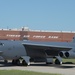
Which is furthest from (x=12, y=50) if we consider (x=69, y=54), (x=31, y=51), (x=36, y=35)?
(x=36, y=35)

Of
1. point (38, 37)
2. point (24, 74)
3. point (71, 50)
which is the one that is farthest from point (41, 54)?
point (38, 37)

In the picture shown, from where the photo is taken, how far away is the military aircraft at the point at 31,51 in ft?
113

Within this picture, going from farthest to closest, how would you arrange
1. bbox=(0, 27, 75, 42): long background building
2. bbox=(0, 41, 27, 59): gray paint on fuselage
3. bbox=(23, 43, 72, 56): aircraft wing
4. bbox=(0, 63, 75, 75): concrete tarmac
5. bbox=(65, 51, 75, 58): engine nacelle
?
1. bbox=(0, 27, 75, 42): long background building
2. bbox=(23, 43, 72, 56): aircraft wing
3. bbox=(0, 41, 27, 59): gray paint on fuselage
4. bbox=(65, 51, 75, 58): engine nacelle
5. bbox=(0, 63, 75, 75): concrete tarmac

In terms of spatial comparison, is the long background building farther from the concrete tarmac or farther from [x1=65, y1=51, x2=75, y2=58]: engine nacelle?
the concrete tarmac

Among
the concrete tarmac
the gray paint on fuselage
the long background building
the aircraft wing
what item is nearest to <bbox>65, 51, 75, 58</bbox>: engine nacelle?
the concrete tarmac

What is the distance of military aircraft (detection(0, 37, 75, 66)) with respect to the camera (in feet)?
113

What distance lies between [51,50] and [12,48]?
554 cm

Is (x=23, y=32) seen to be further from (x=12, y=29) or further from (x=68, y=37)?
(x=68, y=37)

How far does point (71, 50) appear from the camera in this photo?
35.6 metres

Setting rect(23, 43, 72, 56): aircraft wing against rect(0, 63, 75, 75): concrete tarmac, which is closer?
rect(0, 63, 75, 75): concrete tarmac

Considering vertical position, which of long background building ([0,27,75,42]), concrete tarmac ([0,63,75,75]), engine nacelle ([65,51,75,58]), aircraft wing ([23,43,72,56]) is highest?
long background building ([0,27,75,42])

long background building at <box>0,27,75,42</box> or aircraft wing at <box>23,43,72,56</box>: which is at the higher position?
long background building at <box>0,27,75,42</box>

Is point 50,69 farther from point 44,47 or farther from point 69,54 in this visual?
point 44,47

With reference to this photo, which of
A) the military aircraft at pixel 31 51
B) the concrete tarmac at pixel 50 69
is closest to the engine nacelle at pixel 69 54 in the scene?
the military aircraft at pixel 31 51
